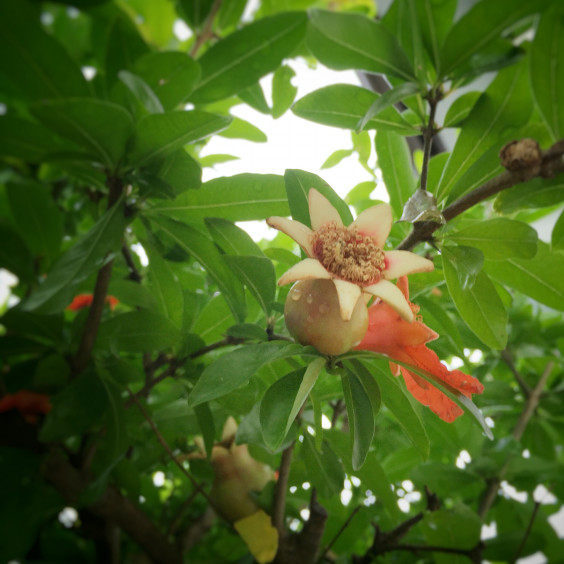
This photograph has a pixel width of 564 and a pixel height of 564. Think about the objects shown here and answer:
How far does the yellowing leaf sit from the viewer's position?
1.91ft

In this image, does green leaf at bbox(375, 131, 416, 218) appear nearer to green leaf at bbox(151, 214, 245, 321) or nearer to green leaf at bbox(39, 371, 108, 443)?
green leaf at bbox(151, 214, 245, 321)

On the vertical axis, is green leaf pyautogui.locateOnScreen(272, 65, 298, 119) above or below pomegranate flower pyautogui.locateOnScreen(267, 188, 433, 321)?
above

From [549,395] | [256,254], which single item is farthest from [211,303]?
[549,395]

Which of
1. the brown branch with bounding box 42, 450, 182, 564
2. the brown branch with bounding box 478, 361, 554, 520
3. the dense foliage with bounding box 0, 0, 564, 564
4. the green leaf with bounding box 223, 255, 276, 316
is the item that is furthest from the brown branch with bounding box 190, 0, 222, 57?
the brown branch with bounding box 478, 361, 554, 520

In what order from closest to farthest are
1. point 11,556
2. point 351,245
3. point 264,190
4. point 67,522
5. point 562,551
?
point 351,245 → point 264,190 → point 11,556 → point 562,551 → point 67,522

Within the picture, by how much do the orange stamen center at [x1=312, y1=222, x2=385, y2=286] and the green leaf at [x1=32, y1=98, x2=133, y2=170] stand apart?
6.7 inches

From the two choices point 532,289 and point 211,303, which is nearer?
point 532,289

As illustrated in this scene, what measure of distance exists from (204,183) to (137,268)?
0.23 meters

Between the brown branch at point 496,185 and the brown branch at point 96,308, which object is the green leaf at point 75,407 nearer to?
the brown branch at point 96,308

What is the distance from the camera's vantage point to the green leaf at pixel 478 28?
37cm

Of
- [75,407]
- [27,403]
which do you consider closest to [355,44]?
[75,407]

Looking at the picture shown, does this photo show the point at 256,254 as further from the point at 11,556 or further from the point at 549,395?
the point at 549,395

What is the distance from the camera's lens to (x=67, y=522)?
960mm

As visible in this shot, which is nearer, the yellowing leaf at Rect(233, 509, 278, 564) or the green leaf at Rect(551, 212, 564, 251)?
the green leaf at Rect(551, 212, 564, 251)
